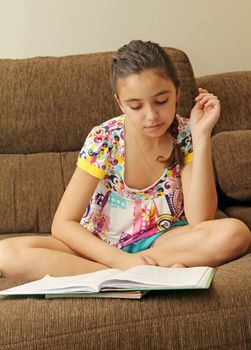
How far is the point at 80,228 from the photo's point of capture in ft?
5.03

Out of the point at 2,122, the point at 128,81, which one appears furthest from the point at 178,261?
the point at 2,122

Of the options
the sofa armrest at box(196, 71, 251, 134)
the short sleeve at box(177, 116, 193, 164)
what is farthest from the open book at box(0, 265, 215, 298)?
the sofa armrest at box(196, 71, 251, 134)

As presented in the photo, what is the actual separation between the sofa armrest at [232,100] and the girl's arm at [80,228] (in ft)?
2.50

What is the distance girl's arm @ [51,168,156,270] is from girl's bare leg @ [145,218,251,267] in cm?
11

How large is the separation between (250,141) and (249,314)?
0.95 m

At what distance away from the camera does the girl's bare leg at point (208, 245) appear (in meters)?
1.37

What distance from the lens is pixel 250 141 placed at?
1.91 m

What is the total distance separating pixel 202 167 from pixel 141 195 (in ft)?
0.69

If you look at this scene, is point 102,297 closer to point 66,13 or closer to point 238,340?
point 238,340

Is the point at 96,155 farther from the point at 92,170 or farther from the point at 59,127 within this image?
the point at 59,127

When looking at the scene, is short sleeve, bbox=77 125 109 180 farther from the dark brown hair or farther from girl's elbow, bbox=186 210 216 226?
girl's elbow, bbox=186 210 216 226

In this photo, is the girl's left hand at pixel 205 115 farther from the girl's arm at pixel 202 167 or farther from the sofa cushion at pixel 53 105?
the sofa cushion at pixel 53 105

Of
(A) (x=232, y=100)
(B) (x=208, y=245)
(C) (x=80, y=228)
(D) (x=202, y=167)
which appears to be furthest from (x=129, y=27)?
(B) (x=208, y=245)

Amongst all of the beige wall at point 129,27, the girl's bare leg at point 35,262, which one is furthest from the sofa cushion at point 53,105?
the girl's bare leg at point 35,262
